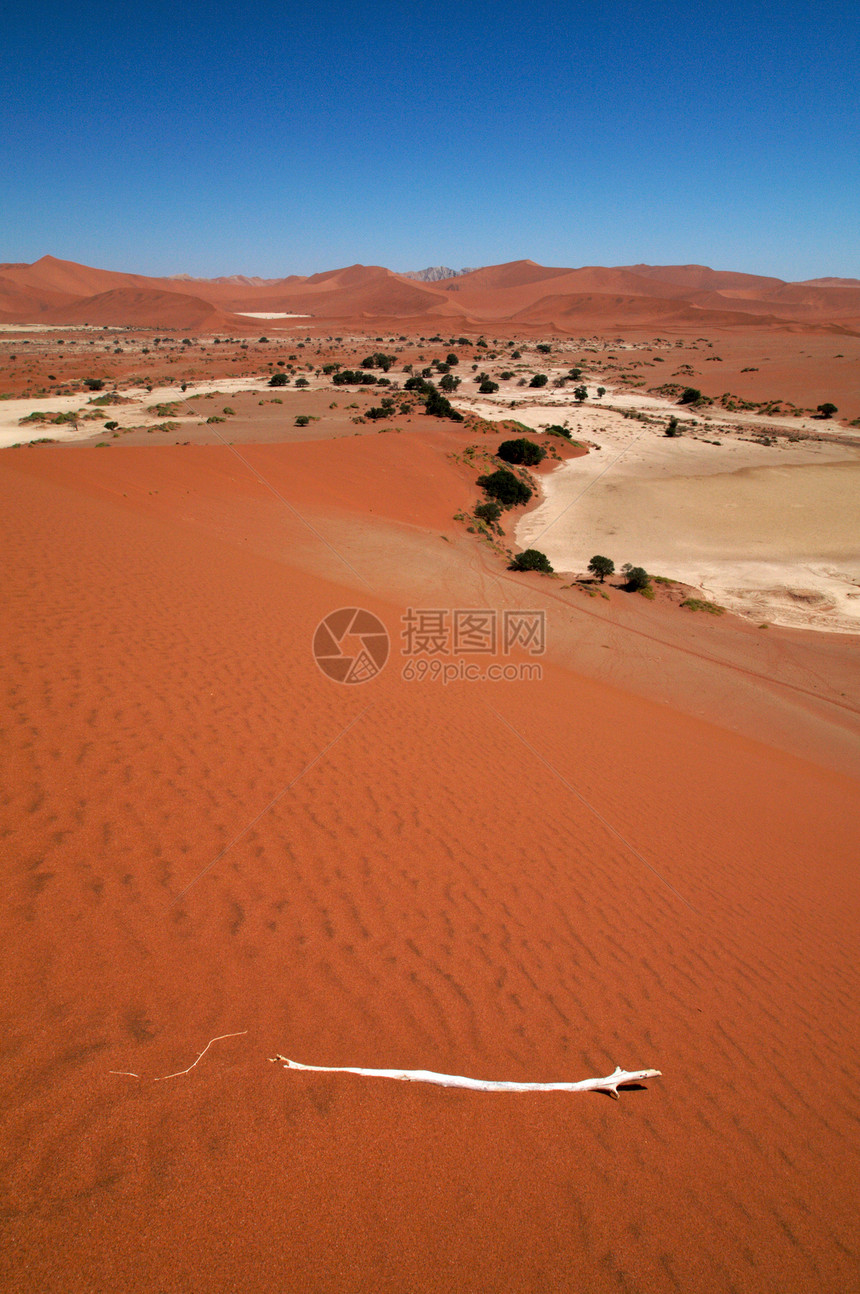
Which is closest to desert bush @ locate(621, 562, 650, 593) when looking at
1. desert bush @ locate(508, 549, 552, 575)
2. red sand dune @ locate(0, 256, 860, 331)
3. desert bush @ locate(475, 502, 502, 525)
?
desert bush @ locate(508, 549, 552, 575)

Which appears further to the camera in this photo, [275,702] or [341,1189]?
[275,702]

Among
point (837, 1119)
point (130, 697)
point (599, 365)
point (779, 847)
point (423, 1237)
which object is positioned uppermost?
point (599, 365)

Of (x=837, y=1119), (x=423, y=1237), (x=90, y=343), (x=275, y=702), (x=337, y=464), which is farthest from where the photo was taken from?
(x=90, y=343)

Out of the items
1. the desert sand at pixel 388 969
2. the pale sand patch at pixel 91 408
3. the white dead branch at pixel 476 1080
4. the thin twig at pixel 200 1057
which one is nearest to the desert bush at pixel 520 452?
the pale sand patch at pixel 91 408

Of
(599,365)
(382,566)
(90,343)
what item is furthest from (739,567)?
(90,343)

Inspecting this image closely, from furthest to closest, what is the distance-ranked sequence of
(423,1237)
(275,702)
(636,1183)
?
(275,702) → (636,1183) → (423,1237)

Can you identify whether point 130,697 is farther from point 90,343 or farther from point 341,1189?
point 90,343

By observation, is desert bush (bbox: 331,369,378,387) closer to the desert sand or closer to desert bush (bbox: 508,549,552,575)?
desert bush (bbox: 508,549,552,575)
